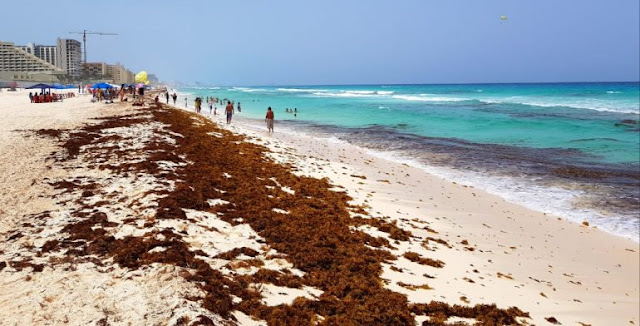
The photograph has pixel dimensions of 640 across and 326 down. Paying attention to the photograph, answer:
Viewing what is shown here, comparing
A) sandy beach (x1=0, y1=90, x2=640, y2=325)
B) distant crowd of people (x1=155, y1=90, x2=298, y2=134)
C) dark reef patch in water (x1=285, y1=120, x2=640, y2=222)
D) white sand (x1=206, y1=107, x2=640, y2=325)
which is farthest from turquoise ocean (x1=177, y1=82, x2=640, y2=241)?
distant crowd of people (x1=155, y1=90, x2=298, y2=134)

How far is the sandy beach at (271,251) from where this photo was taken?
14.4 feet

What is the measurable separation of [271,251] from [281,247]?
7.5 inches

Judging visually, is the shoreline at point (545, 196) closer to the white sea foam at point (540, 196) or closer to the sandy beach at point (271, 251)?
the white sea foam at point (540, 196)

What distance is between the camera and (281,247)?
6219 millimetres

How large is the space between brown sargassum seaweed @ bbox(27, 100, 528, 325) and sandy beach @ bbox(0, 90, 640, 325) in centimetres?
3

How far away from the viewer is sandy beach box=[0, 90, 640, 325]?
4.38m

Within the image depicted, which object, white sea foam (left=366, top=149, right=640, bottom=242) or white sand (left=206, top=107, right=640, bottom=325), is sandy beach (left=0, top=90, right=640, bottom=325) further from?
white sea foam (left=366, top=149, right=640, bottom=242)

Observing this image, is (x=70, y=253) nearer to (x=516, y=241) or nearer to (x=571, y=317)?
(x=571, y=317)

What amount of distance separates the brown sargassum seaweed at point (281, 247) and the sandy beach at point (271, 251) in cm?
3

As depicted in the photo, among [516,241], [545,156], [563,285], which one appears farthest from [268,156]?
[545,156]

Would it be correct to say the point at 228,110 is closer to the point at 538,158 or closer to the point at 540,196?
the point at 538,158

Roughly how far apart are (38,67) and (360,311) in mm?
161219

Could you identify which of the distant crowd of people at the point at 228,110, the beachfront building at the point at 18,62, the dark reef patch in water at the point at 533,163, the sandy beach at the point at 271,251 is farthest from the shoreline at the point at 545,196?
the beachfront building at the point at 18,62

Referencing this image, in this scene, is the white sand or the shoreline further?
the shoreline
